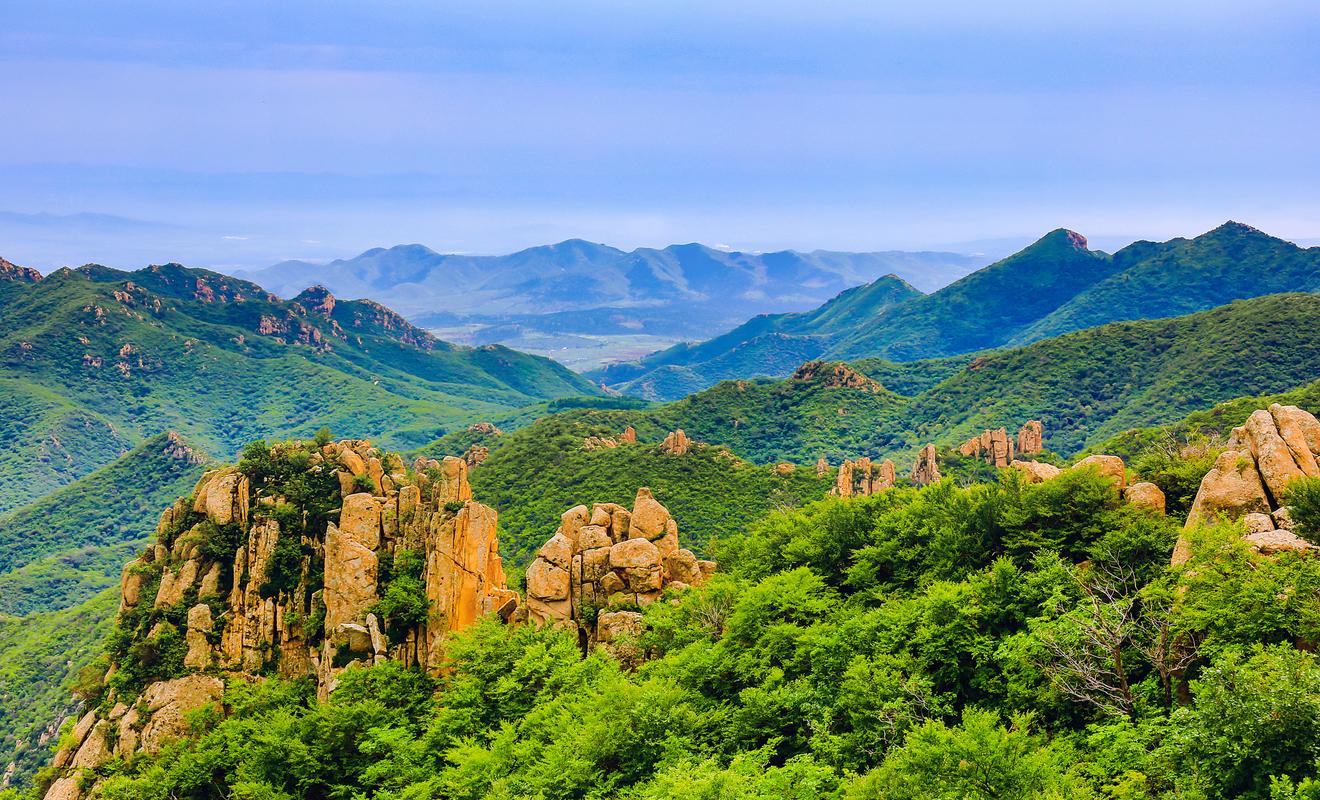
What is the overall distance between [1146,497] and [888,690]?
17155 millimetres

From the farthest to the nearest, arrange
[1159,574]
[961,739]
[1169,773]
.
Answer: [1159,574] < [961,739] < [1169,773]

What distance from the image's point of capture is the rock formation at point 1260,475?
108 feet

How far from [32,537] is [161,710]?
144m

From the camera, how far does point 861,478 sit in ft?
323

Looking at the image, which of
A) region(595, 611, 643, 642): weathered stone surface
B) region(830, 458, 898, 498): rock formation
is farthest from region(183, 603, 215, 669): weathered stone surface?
region(830, 458, 898, 498): rock formation

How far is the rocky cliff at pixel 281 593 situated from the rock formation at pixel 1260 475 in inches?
1401

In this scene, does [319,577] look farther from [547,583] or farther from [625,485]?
[625,485]

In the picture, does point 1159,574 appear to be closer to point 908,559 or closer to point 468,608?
point 908,559

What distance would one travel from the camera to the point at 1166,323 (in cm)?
17462

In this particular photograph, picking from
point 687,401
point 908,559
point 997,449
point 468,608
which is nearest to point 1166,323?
point 997,449

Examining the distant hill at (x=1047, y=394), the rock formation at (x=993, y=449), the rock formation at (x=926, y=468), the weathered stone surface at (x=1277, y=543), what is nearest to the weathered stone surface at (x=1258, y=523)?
the weathered stone surface at (x=1277, y=543)

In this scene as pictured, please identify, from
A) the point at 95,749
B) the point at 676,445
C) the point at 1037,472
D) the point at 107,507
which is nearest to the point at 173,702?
the point at 95,749

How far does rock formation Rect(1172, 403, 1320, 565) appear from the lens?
108 feet

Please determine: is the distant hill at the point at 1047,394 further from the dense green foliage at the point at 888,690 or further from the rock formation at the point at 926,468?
the dense green foliage at the point at 888,690
